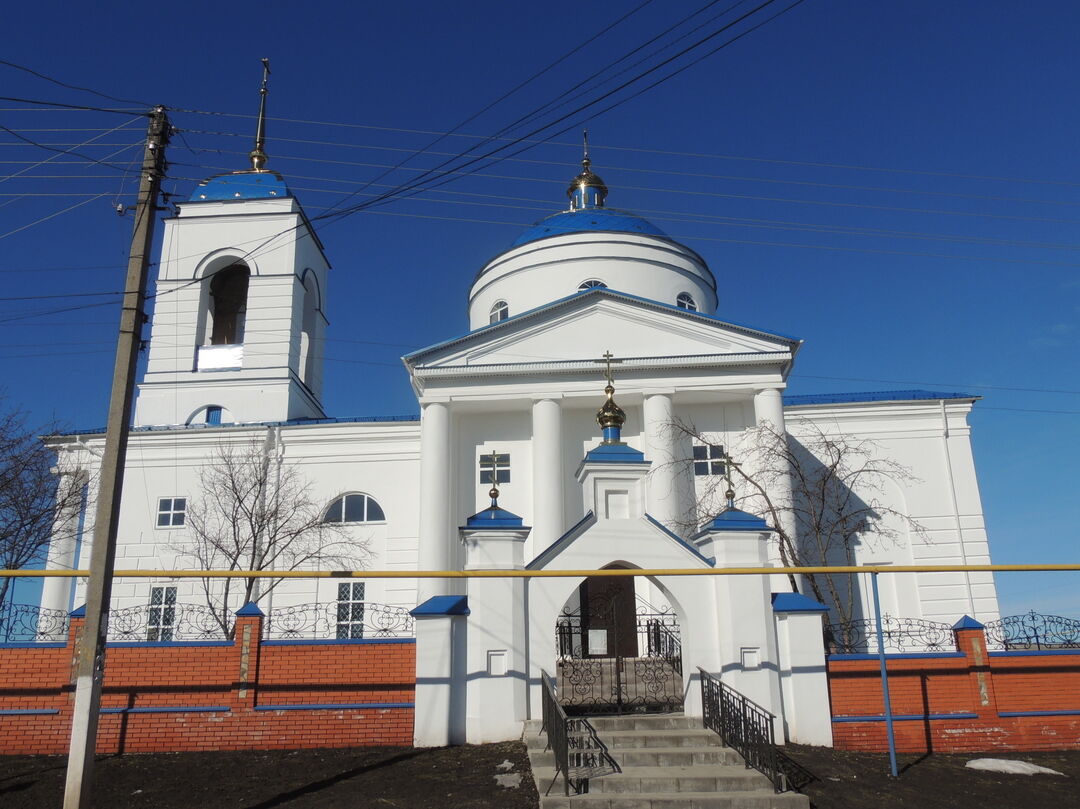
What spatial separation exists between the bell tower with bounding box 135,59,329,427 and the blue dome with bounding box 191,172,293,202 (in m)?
0.03

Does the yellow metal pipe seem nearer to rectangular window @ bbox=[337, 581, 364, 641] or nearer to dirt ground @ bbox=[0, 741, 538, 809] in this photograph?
dirt ground @ bbox=[0, 741, 538, 809]

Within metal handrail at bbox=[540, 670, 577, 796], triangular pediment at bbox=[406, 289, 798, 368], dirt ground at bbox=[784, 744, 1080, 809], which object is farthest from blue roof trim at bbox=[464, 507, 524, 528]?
triangular pediment at bbox=[406, 289, 798, 368]

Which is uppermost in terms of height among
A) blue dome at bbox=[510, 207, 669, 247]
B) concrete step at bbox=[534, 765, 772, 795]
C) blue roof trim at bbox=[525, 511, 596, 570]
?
blue dome at bbox=[510, 207, 669, 247]

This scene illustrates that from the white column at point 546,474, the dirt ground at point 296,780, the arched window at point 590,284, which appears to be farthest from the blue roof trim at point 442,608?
the arched window at point 590,284

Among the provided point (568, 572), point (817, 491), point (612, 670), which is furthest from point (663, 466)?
point (568, 572)

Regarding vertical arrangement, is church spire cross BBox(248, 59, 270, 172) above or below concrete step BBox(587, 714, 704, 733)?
above

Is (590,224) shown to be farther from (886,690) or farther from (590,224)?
(886,690)

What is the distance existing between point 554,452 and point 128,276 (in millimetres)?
11208

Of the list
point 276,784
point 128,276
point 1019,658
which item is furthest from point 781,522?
point 128,276

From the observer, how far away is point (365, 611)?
19578 millimetres

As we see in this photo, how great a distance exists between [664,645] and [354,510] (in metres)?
9.93

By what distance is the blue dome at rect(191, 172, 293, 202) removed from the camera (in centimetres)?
2452

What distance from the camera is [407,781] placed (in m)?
9.02

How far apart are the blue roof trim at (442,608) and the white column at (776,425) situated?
26.8 feet
